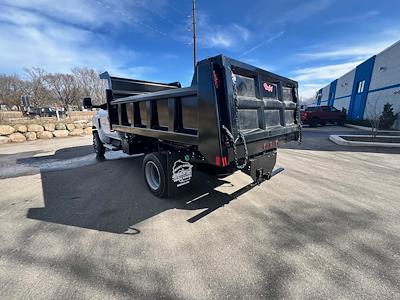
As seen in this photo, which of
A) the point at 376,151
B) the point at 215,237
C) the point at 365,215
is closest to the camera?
the point at 215,237

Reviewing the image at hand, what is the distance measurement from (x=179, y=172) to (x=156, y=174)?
64 centimetres

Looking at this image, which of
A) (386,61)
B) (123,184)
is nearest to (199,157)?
(123,184)

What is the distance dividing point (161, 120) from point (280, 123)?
2.23 m

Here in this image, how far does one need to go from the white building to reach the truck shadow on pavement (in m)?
15.9

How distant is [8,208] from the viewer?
3.98 metres

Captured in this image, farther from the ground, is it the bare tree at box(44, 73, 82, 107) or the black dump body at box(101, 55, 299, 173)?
the bare tree at box(44, 73, 82, 107)

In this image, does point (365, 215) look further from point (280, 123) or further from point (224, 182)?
point (224, 182)

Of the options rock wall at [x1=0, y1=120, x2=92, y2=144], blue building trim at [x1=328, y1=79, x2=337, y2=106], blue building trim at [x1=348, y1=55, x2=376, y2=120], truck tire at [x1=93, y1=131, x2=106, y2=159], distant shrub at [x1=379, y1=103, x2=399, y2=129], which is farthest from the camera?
blue building trim at [x1=328, y1=79, x2=337, y2=106]

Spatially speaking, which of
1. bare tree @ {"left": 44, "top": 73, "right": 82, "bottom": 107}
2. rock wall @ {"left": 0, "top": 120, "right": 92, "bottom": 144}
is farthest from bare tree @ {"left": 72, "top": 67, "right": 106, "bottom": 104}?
rock wall @ {"left": 0, "top": 120, "right": 92, "bottom": 144}

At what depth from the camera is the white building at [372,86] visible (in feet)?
55.1

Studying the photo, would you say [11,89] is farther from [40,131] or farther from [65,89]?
[40,131]

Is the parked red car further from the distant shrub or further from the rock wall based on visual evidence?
the rock wall

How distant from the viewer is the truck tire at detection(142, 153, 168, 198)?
388 centimetres

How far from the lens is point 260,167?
3652 millimetres
